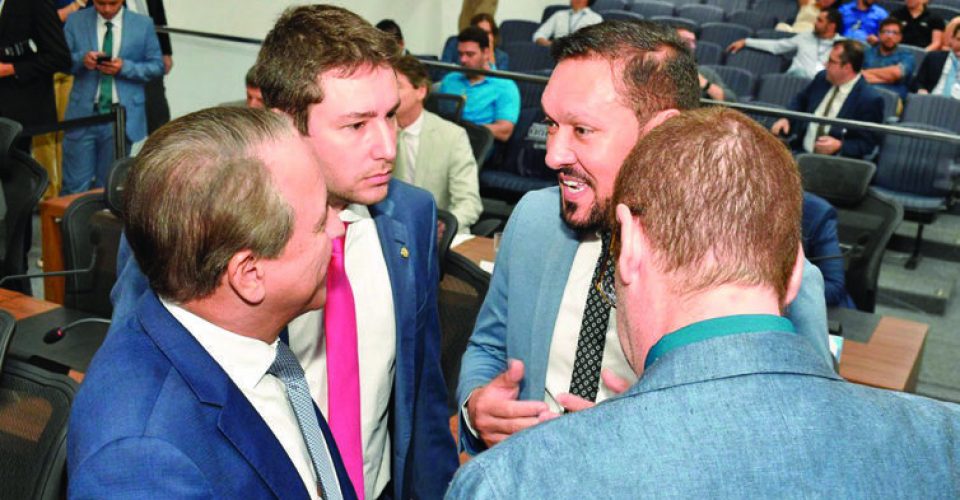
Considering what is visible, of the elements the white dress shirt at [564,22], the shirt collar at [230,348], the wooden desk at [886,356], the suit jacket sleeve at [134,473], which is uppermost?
the white dress shirt at [564,22]

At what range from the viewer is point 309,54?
1686mm

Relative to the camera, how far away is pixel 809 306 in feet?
4.84

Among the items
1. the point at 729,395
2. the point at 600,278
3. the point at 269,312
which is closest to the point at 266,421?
the point at 269,312

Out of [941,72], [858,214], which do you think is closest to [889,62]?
[941,72]

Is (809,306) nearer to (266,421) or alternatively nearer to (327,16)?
(266,421)

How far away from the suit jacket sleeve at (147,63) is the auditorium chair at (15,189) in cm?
219

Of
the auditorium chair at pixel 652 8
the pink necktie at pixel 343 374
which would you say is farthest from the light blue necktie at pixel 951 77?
the pink necktie at pixel 343 374

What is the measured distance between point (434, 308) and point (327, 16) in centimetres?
61

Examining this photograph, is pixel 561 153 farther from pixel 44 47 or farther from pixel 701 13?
pixel 701 13

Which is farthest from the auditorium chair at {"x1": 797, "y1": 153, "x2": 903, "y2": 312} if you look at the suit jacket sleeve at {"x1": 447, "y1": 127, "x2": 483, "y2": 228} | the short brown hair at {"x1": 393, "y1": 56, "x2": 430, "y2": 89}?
the short brown hair at {"x1": 393, "y1": 56, "x2": 430, "y2": 89}

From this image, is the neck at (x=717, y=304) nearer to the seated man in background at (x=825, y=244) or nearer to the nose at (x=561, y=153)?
the nose at (x=561, y=153)

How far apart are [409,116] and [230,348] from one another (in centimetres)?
315

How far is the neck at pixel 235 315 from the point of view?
4.11 ft

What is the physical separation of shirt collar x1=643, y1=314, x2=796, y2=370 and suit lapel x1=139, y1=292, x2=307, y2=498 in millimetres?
555
